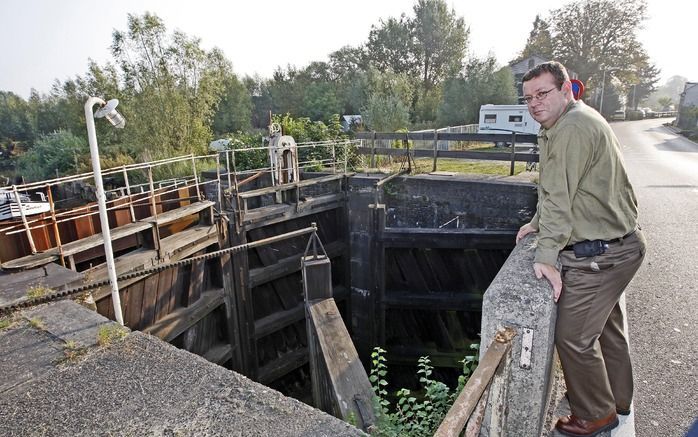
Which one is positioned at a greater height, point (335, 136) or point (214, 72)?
point (214, 72)

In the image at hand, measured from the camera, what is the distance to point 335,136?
16906 mm

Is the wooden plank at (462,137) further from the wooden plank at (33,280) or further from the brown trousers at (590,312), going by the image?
the wooden plank at (33,280)

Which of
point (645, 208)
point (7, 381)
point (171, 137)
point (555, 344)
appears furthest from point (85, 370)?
point (171, 137)

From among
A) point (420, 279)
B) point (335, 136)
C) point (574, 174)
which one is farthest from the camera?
point (335, 136)

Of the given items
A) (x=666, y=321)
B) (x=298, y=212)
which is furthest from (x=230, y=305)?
(x=666, y=321)

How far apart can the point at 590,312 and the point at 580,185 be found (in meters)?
0.65

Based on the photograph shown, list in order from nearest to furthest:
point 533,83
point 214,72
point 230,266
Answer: point 533,83 → point 230,266 → point 214,72

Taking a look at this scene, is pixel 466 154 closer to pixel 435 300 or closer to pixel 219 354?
pixel 435 300

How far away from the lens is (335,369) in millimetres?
3600

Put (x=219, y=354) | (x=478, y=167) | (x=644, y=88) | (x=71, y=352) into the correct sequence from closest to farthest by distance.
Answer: (x=71, y=352) → (x=219, y=354) → (x=478, y=167) → (x=644, y=88)

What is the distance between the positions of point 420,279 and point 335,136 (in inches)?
403

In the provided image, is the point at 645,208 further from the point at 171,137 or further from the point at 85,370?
the point at 171,137

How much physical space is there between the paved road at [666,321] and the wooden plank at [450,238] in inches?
83.9

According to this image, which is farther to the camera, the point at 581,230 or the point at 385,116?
the point at 385,116
